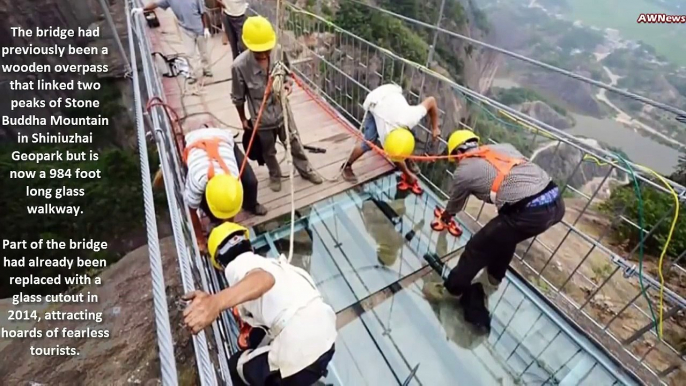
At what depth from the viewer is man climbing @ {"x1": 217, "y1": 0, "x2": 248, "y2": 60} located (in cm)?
448

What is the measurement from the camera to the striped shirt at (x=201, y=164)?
8.25ft

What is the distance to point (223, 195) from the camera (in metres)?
2.42

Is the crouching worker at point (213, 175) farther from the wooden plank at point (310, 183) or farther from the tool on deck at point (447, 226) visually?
the tool on deck at point (447, 226)

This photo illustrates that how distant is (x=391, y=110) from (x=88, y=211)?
9931mm

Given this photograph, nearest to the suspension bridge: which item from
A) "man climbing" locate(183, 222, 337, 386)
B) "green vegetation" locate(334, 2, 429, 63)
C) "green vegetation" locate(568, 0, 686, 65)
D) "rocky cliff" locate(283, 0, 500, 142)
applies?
"man climbing" locate(183, 222, 337, 386)

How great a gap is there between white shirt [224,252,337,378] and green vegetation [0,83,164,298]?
340 inches

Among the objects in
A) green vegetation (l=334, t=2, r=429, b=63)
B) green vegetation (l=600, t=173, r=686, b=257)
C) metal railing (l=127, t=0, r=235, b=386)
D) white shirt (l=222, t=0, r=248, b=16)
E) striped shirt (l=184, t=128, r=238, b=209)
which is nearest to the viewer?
metal railing (l=127, t=0, r=235, b=386)

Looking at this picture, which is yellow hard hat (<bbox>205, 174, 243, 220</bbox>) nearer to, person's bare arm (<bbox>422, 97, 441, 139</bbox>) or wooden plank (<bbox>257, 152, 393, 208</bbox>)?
wooden plank (<bbox>257, 152, 393, 208</bbox>)

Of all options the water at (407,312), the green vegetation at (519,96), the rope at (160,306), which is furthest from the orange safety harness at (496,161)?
the green vegetation at (519,96)

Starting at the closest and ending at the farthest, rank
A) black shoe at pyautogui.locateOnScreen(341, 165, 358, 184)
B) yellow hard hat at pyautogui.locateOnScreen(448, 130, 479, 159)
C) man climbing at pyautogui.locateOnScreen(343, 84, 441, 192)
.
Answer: yellow hard hat at pyautogui.locateOnScreen(448, 130, 479, 159) → man climbing at pyautogui.locateOnScreen(343, 84, 441, 192) → black shoe at pyautogui.locateOnScreen(341, 165, 358, 184)

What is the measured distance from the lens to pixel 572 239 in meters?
6.84

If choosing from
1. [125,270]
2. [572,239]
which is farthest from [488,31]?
[125,270]

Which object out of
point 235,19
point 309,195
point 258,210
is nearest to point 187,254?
point 258,210

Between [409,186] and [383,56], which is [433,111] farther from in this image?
[383,56]
